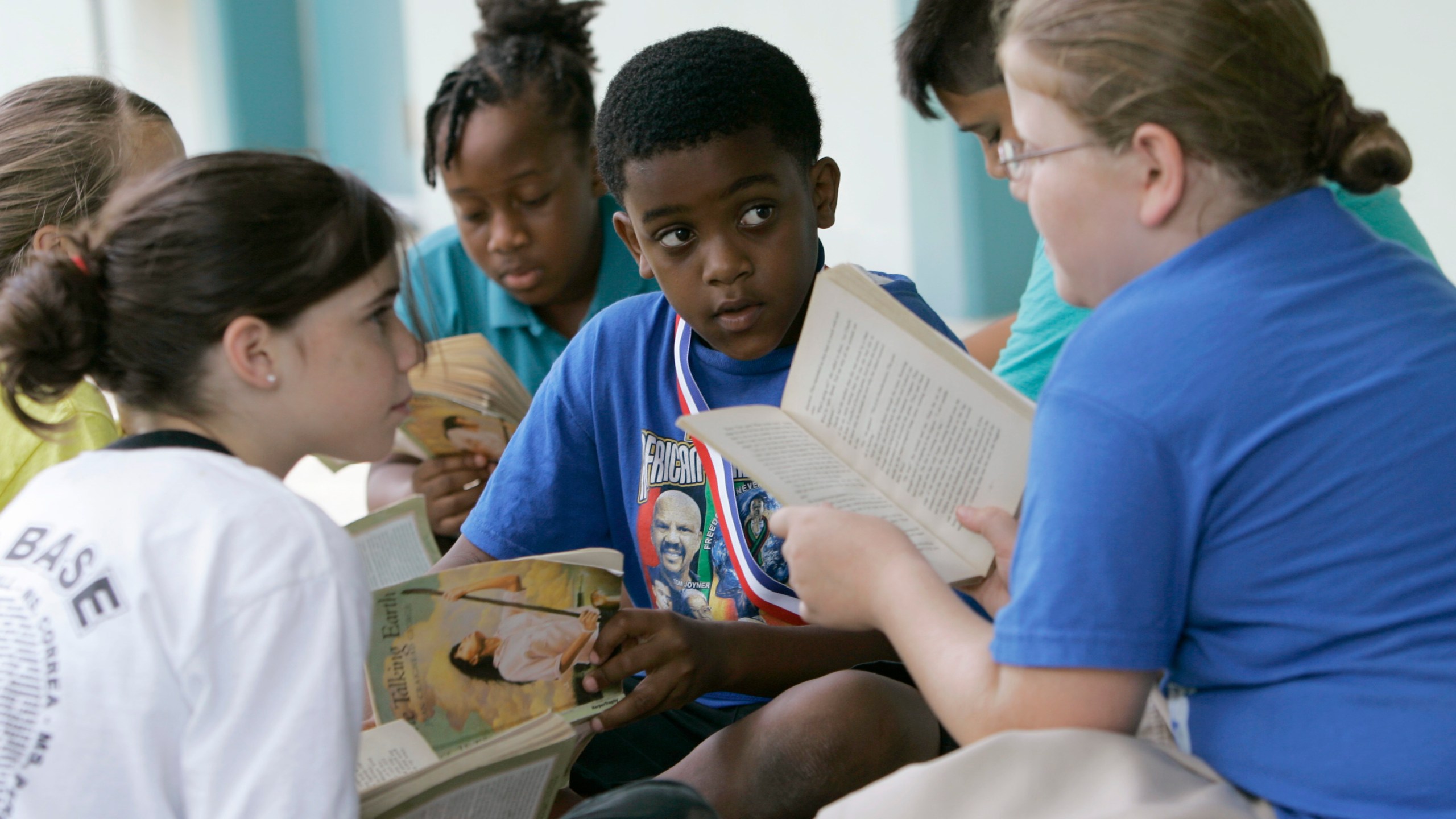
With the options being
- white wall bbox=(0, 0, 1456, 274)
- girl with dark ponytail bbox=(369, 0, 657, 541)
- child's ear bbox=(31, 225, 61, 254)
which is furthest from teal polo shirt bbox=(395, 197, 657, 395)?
child's ear bbox=(31, 225, 61, 254)

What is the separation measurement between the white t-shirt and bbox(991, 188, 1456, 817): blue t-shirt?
50cm

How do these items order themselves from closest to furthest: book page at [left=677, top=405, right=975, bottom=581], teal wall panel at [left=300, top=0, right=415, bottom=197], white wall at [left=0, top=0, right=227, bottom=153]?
book page at [left=677, top=405, right=975, bottom=581] < white wall at [left=0, top=0, right=227, bottom=153] < teal wall panel at [left=300, top=0, right=415, bottom=197]

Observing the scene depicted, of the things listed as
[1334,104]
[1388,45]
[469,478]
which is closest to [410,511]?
[469,478]

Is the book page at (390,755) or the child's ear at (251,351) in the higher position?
the child's ear at (251,351)

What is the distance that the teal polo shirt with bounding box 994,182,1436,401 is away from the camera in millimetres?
1560

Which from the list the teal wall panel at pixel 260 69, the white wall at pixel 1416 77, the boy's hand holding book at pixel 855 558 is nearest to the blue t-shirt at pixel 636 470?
the boy's hand holding book at pixel 855 558

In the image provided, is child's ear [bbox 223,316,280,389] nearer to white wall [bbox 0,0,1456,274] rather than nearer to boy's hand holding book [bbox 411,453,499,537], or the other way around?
boy's hand holding book [bbox 411,453,499,537]

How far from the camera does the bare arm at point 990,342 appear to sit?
2258 mm

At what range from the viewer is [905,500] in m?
1.17

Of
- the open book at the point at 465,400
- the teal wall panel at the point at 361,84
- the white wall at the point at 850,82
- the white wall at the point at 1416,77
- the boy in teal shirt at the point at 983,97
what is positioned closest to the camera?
the boy in teal shirt at the point at 983,97

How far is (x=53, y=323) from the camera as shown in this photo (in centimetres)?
107

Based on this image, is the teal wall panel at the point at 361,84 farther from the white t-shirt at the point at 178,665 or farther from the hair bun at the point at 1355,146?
the hair bun at the point at 1355,146

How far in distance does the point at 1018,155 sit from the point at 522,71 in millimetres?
1401

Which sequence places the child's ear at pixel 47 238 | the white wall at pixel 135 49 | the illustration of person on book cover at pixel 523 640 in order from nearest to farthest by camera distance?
1. the illustration of person on book cover at pixel 523 640
2. the child's ear at pixel 47 238
3. the white wall at pixel 135 49
